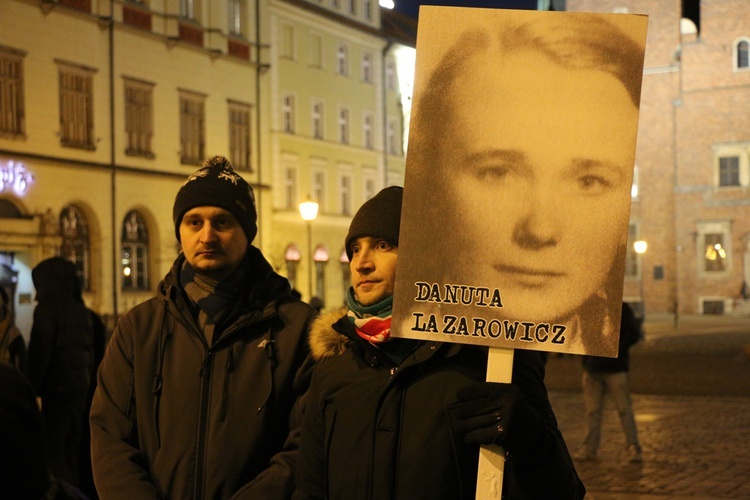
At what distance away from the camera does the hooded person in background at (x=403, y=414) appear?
119 inches

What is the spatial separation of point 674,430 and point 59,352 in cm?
808

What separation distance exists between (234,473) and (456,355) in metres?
0.97

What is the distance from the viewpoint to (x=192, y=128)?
141 ft

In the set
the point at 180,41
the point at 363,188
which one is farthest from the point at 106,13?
the point at 363,188

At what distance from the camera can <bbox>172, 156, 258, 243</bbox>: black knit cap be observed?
4184mm

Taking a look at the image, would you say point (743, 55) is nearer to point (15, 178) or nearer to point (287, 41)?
point (287, 41)

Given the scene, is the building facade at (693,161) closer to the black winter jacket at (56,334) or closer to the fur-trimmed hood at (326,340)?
the black winter jacket at (56,334)

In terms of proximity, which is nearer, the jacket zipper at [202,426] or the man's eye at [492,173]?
the man's eye at [492,173]

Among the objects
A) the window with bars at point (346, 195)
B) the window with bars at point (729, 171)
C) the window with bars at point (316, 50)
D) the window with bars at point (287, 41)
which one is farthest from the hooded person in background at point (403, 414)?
the window with bars at point (729, 171)

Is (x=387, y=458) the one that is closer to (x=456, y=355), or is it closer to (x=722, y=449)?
(x=456, y=355)

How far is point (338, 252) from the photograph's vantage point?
2052 inches

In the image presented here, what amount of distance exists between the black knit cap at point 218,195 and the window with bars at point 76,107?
33.5 metres

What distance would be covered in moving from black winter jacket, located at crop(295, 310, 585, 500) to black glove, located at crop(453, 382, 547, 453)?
6 cm

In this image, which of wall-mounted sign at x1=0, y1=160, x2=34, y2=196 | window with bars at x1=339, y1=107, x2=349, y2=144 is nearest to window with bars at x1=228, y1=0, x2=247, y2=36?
window with bars at x1=339, y1=107, x2=349, y2=144
